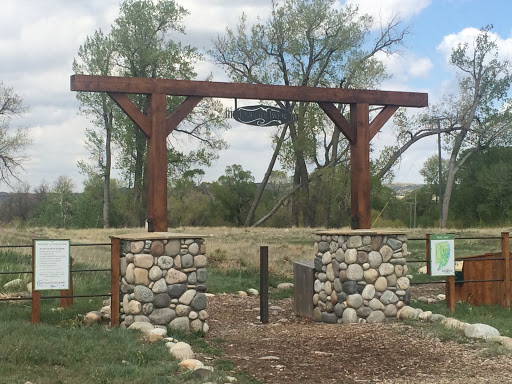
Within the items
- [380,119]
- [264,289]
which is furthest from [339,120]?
[264,289]

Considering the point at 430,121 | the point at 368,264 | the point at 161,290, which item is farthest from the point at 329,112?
the point at 430,121

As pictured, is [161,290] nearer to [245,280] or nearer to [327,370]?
[327,370]

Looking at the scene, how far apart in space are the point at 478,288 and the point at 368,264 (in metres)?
2.61

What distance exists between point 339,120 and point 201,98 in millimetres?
2312

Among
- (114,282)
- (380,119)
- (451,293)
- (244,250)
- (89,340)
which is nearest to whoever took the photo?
(89,340)

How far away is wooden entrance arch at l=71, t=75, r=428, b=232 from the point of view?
9945 millimetres

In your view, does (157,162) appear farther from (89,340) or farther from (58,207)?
(58,207)

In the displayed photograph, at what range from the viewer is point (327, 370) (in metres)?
7.25

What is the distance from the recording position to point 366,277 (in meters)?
10.4

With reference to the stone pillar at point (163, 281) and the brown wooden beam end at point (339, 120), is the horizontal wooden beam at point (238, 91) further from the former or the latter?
the stone pillar at point (163, 281)

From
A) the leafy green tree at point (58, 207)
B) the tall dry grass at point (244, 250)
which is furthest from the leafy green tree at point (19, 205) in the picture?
the tall dry grass at point (244, 250)

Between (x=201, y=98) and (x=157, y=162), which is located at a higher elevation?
(x=201, y=98)

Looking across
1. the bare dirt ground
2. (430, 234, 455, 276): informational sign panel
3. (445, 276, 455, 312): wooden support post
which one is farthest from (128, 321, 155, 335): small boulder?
(445, 276, 455, 312): wooden support post

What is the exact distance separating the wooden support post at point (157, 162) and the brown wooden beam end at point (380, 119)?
11.8 ft
